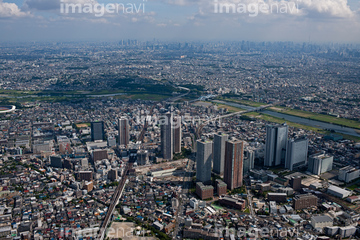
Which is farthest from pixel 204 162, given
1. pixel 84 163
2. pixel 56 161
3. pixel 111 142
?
pixel 56 161

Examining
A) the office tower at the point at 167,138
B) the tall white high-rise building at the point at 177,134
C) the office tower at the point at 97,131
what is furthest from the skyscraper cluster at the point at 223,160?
the office tower at the point at 97,131

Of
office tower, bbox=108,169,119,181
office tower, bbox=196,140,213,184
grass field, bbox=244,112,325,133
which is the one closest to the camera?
office tower, bbox=196,140,213,184

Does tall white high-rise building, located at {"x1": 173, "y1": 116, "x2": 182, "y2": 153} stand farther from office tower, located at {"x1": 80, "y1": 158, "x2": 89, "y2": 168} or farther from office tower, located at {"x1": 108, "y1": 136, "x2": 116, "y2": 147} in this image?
office tower, located at {"x1": 80, "y1": 158, "x2": 89, "y2": 168}

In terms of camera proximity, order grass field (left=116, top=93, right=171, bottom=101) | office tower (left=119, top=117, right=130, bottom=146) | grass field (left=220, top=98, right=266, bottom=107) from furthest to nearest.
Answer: grass field (left=116, top=93, right=171, bottom=101) → grass field (left=220, top=98, right=266, bottom=107) → office tower (left=119, top=117, right=130, bottom=146)

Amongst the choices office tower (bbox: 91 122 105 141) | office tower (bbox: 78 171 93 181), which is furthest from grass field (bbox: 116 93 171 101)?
office tower (bbox: 78 171 93 181)

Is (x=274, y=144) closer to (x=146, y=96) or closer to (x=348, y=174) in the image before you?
→ (x=348, y=174)

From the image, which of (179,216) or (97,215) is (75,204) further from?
(179,216)
